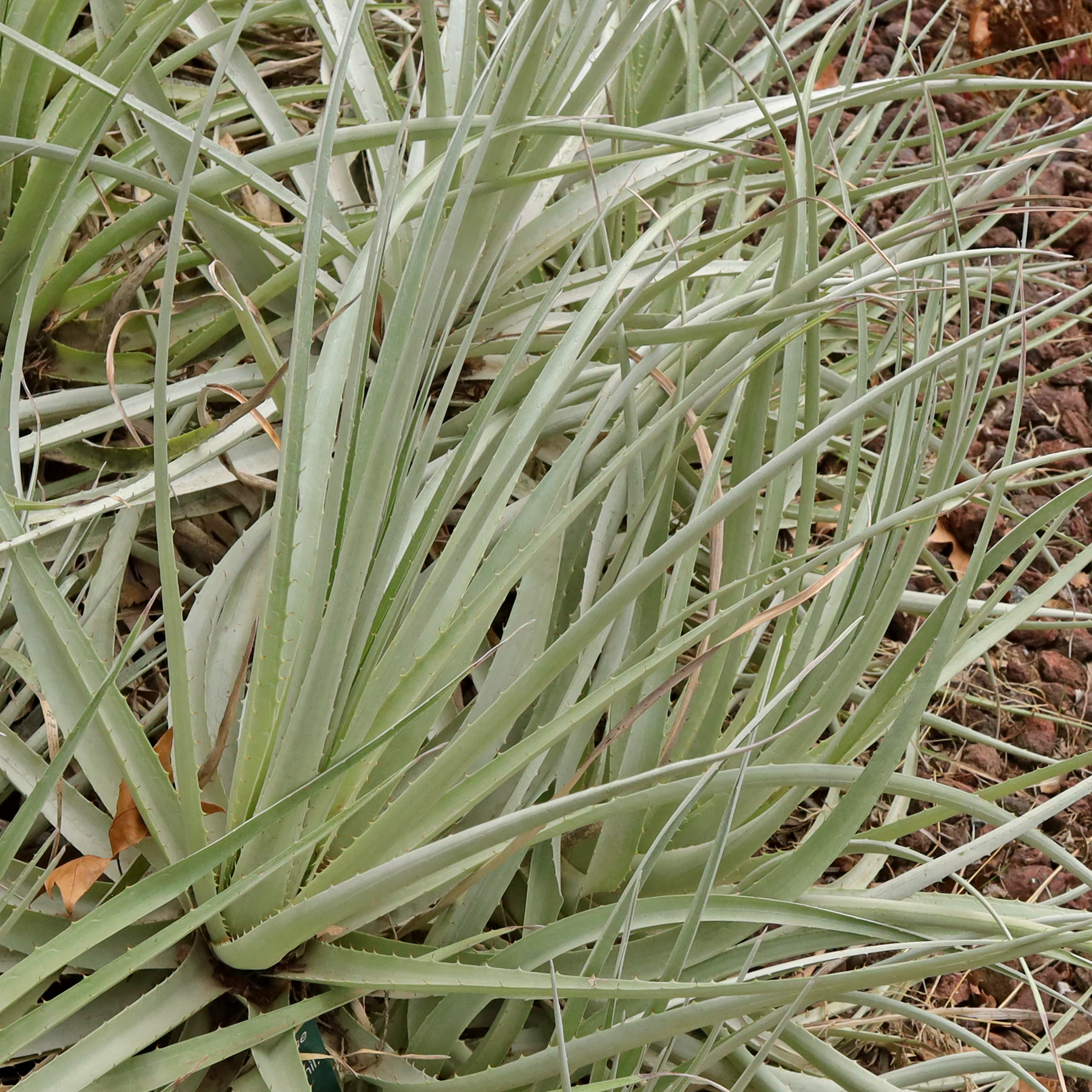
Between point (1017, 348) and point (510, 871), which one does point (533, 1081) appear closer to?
point (510, 871)

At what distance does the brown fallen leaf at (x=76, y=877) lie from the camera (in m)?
0.57

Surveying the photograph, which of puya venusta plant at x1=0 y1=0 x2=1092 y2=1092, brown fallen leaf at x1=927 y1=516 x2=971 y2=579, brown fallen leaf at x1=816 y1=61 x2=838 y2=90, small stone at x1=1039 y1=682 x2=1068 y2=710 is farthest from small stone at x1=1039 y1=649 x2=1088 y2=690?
brown fallen leaf at x1=816 y1=61 x2=838 y2=90

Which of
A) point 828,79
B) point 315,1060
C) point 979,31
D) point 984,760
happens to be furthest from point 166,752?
point 979,31

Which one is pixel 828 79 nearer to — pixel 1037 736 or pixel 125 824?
pixel 1037 736

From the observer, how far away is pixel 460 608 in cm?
60

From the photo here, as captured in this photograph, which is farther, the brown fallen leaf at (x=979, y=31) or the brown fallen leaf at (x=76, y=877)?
the brown fallen leaf at (x=979, y=31)

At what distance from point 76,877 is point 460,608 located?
0.84 ft

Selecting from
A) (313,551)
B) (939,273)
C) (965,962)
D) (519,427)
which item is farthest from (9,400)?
(939,273)

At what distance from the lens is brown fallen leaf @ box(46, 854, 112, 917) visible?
572 mm

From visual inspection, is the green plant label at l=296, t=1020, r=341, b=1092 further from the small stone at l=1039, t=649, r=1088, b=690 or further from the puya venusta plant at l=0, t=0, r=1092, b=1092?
the small stone at l=1039, t=649, r=1088, b=690

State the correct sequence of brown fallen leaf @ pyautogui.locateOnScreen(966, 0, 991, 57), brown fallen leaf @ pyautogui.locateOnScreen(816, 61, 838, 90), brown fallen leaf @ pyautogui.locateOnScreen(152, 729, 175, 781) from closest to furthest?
brown fallen leaf @ pyautogui.locateOnScreen(152, 729, 175, 781)
brown fallen leaf @ pyautogui.locateOnScreen(816, 61, 838, 90)
brown fallen leaf @ pyautogui.locateOnScreen(966, 0, 991, 57)

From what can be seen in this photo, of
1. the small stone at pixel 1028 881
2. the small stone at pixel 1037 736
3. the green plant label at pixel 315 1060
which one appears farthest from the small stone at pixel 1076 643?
the green plant label at pixel 315 1060

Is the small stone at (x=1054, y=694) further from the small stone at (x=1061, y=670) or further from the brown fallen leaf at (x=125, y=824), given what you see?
the brown fallen leaf at (x=125, y=824)

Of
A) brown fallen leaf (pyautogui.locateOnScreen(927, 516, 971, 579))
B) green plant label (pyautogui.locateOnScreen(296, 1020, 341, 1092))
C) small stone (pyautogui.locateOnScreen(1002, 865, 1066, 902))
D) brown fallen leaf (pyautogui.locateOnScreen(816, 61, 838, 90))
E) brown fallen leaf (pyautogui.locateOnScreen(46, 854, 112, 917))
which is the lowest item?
small stone (pyautogui.locateOnScreen(1002, 865, 1066, 902))
